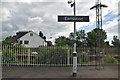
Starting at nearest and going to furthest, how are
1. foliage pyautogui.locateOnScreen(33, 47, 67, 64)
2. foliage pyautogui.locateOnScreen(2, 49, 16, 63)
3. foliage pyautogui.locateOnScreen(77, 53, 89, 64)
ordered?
foliage pyautogui.locateOnScreen(2, 49, 16, 63), foliage pyautogui.locateOnScreen(33, 47, 67, 64), foliage pyautogui.locateOnScreen(77, 53, 89, 64)

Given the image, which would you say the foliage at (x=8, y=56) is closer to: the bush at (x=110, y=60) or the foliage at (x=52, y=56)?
the foliage at (x=52, y=56)

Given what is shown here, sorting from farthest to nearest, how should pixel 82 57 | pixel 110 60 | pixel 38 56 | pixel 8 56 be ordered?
pixel 110 60 < pixel 82 57 < pixel 38 56 < pixel 8 56

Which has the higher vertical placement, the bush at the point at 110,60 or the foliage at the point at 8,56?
the foliage at the point at 8,56

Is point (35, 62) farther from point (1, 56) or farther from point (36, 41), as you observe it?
point (36, 41)

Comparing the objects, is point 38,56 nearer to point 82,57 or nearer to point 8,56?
point 8,56

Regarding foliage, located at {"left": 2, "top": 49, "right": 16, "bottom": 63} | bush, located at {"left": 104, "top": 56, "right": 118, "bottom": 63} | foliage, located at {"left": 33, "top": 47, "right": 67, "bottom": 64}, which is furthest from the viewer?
bush, located at {"left": 104, "top": 56, "right": 118, "bottom": 63}

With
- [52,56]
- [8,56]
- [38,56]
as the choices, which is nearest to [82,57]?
[52,56]

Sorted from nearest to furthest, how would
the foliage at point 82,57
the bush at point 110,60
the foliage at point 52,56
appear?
the foliage at point 52,56, the foliage at point 82,57, the bush at point 110,60

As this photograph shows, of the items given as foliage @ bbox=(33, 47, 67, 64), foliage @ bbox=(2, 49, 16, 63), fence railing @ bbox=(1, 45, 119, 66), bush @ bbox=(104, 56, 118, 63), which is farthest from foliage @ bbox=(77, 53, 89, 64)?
foliage @ bbox=(2, 49, 16, 63)

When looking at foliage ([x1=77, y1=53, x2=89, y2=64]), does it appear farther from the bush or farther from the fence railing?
the bush

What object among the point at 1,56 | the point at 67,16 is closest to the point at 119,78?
the point at 67,16

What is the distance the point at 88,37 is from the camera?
108 feet

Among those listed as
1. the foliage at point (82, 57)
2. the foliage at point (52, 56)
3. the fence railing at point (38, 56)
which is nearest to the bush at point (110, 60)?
the fence railing at point (38, 56)

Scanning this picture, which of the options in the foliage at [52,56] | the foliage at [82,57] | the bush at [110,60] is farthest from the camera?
the bush at [110,60]
